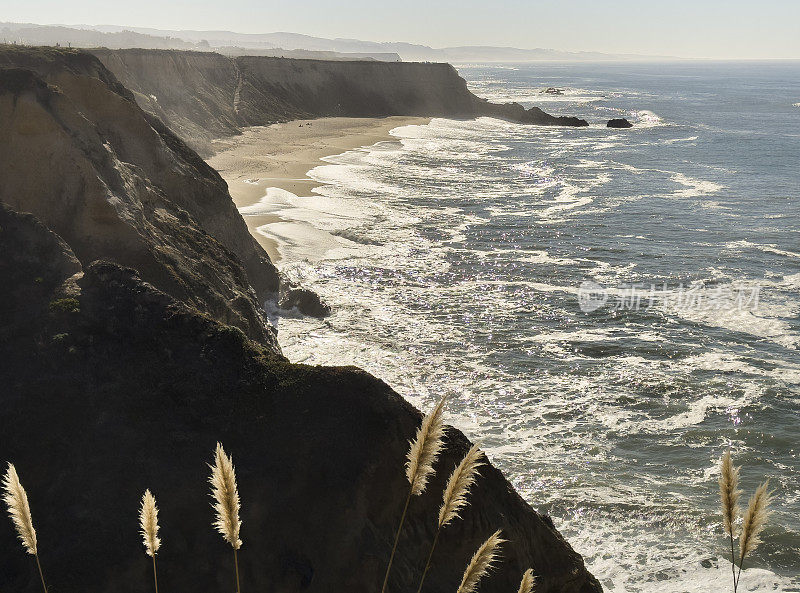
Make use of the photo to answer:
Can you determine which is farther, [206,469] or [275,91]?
[275,91]

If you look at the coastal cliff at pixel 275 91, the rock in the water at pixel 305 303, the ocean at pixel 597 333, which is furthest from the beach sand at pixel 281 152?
the rock in the water at pixel 305 303

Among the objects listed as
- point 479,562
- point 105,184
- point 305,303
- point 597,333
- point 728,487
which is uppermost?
point 105,184

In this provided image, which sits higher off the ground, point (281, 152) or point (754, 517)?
point (754, 517)

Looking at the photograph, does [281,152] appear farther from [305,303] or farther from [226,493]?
[226,493]

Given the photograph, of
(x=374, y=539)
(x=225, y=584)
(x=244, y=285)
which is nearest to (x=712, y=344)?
(x=244, y=285)

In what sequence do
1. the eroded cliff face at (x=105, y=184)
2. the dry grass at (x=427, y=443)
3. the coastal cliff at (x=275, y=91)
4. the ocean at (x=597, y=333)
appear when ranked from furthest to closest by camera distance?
1. the coastal cliff at (x=275, y=91)
2. the eroded cliff face at (x=105, y=184)
3. the ocean at (x=597, y=333)
4. the dry grass at (x=427, y=443)

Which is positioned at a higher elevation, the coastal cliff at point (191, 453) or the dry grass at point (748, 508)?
the dry grass at point (748, 508)

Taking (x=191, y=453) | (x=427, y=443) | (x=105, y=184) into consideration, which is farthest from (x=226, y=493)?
(x=105, y=184)

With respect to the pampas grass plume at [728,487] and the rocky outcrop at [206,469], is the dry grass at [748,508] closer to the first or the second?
the pampas grass plume at [728,487]
